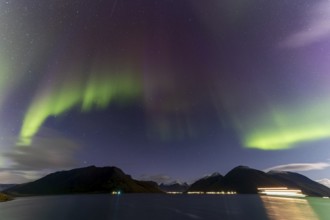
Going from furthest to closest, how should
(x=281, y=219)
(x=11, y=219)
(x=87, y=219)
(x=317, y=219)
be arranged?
(x=317, y=219)
(x=281, y=219)
(x=11, y=219)
(x=87, y=219)

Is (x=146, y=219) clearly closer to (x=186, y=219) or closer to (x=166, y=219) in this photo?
(x=166, y=219)

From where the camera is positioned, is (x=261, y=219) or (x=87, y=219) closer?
(x=87, y=219)

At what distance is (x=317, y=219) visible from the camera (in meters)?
127

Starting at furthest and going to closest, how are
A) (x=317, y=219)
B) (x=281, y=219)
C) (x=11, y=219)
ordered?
1. (x=317, y=219)
2. (x=281, y=219)
3. (x=11, y=219)

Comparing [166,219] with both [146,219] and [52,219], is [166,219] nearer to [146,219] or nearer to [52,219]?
[146,219]

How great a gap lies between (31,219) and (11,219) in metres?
7.73

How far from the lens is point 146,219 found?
99375mm

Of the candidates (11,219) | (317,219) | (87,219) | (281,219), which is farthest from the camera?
(317,219)

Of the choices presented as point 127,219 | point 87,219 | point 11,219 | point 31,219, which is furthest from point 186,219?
point 11,219

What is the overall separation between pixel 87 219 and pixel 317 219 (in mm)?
106831

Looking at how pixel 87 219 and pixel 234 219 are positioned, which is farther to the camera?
pixel 234 219

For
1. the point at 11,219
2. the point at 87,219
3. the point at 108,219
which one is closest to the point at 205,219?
the point at 108,219

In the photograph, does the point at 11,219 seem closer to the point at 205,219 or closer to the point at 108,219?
the point at 108,219

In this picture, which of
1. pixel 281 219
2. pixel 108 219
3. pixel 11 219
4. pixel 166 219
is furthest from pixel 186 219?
pixel 11 219
